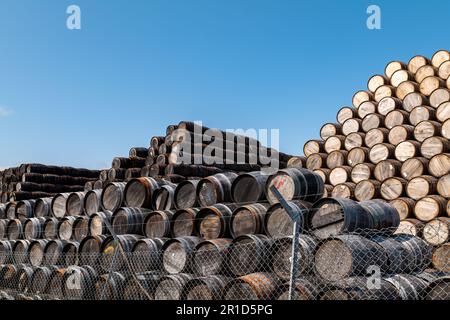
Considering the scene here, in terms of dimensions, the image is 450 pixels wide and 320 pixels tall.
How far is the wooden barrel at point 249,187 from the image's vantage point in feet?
24.9

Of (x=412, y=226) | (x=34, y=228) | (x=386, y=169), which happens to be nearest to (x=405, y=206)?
(x=412, y=226)

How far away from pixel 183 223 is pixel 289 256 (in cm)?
231

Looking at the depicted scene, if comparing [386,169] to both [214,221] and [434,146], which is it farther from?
[214,221]

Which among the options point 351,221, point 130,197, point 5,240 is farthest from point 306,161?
point 5,240

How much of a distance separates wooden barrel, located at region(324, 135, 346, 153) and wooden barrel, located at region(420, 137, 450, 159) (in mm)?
2528

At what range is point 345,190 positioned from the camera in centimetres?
1217

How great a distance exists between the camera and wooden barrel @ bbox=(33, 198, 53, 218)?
11.2 meters

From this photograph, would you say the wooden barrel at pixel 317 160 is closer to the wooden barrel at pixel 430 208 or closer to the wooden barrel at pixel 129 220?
the wooden barrel at pixel 430 208

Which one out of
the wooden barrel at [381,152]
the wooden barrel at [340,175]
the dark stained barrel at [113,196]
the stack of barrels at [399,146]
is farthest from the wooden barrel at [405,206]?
the dark stained barrel at [113,196]

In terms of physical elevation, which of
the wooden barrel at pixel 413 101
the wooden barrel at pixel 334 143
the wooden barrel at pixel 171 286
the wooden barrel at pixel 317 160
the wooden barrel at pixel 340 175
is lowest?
the wooden barrel at pixel 171 286

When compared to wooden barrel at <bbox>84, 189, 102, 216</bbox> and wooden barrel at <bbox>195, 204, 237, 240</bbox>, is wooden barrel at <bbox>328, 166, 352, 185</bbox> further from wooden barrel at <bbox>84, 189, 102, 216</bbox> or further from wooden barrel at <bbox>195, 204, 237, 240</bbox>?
wooden barrel at <bbox>84, 189, 102, 216</bbox>

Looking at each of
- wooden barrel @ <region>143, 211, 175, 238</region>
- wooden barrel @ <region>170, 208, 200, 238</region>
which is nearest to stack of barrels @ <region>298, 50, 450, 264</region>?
wooden barrel @ <region>170, 208, 200, 238</region>

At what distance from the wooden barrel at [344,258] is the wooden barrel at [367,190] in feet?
19.3
